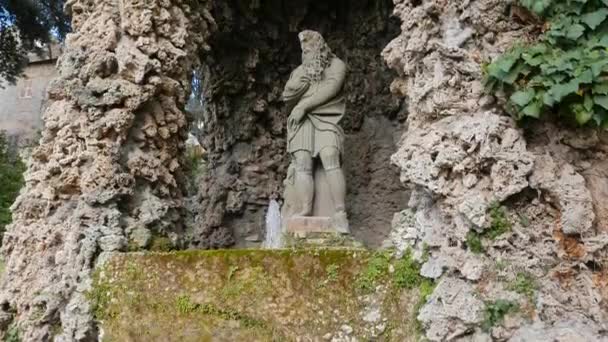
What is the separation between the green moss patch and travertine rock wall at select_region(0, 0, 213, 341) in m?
0.39

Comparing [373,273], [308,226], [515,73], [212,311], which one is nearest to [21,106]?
[308,226]

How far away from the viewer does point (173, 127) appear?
3658 millimetres

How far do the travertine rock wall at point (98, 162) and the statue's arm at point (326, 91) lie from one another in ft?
3.17

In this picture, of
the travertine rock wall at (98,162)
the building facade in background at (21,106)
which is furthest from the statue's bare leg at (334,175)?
the building facade in background at (21,106)

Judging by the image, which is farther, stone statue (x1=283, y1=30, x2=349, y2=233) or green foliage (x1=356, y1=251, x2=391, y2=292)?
stone statue (x1=283, y1=30, x2=349, y2=233)

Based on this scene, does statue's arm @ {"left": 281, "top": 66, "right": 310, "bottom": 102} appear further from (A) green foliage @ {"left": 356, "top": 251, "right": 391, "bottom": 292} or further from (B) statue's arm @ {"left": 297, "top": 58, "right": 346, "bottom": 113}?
(A) green foliage @ {"left": 356, "top": 251, "right": 391, "bottom": 292}

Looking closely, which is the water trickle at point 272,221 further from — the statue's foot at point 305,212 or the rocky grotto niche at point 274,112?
the statue's foot at point 305,212

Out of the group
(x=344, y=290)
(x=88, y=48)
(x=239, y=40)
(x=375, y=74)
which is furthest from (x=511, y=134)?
(x=239, y=40)

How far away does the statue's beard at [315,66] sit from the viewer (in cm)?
429

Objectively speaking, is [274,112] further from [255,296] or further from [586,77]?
[586,77]

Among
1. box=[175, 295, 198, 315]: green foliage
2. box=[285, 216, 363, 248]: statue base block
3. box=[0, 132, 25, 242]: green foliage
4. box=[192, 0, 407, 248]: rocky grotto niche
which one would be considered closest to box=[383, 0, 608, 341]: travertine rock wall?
box=[175, 295, 198, 315]: green foliage

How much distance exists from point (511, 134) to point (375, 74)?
3.55 meters

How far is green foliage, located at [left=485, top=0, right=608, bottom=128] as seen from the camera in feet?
7.03

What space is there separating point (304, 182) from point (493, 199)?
210 centimetres
